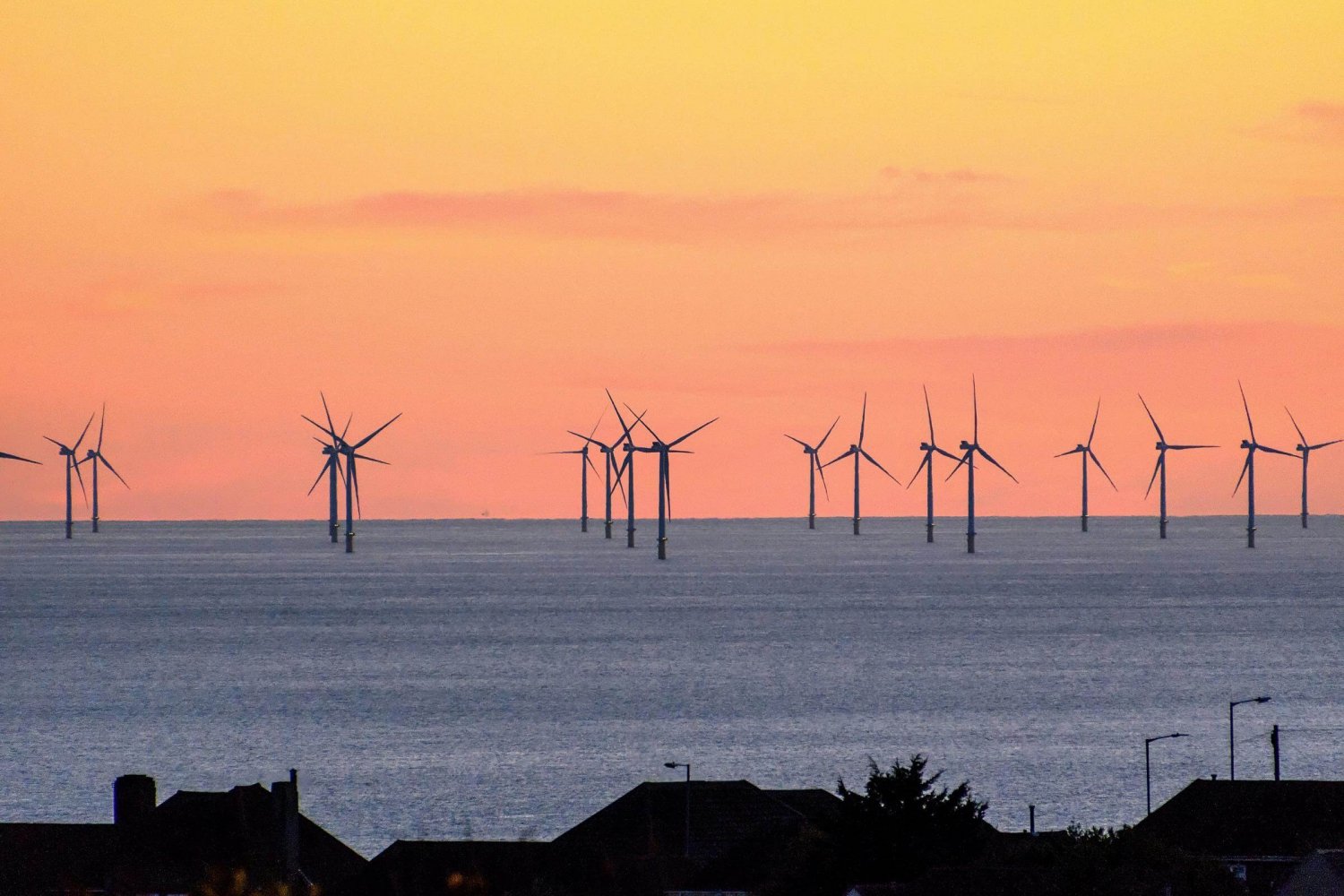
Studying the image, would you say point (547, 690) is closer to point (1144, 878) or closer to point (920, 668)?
point (920, 668)

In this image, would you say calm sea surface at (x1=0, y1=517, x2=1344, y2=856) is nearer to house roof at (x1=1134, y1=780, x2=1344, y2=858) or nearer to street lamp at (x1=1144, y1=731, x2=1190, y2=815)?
street lamp at (x1=1144, y1=731, x2=1190, y2=815)

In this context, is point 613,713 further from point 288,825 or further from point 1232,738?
point 288,825

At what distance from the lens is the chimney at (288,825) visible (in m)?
52.6

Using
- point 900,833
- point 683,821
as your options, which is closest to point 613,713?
point 683,821

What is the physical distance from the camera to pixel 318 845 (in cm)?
5784

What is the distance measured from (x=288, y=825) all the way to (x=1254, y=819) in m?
27.5

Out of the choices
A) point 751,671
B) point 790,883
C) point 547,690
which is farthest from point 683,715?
point 790,883

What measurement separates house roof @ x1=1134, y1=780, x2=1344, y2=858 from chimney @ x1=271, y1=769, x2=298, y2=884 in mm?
22891

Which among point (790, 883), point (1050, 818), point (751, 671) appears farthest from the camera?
point (751, 671)

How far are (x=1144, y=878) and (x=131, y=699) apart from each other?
327ft

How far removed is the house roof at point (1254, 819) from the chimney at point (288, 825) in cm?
2289

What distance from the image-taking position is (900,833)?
4703 centimetres

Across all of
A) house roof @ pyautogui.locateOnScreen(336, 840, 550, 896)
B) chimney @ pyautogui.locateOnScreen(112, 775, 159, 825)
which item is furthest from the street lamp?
chimney @ pyautogui.locateOnScreen(112, 775, 159, 825)

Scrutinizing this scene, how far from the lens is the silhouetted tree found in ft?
153
